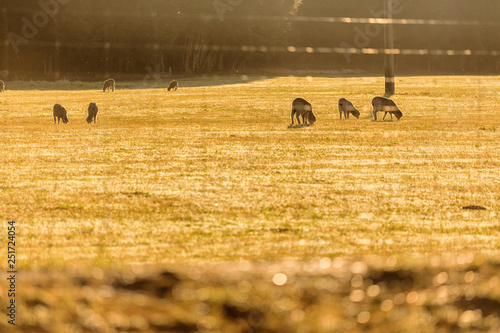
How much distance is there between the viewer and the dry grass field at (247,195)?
207 inches

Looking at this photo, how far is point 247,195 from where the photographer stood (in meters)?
10.6

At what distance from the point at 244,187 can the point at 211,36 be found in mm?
61629

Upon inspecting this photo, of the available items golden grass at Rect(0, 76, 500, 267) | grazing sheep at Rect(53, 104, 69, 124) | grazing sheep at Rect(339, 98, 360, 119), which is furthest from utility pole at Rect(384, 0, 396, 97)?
grazing sheep at Rect(53, 104, 69, 124)

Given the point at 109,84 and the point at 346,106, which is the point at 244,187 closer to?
the point at 346,106

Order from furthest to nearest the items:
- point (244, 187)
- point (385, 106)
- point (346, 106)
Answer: point (346, 106) < point (385, 106) < point (244, 187)

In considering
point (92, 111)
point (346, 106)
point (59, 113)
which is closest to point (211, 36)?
point (346, 106)

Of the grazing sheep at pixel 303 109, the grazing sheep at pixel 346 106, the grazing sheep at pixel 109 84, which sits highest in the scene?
the grazing sheep at pixel 109 84

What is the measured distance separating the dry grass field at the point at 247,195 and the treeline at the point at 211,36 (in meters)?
32.7

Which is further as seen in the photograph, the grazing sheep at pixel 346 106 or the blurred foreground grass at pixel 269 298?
the grazing sheep at pixel 346 106

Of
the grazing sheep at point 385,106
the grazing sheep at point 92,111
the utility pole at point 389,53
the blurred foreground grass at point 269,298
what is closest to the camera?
the blurred foreground grass at point 269,298

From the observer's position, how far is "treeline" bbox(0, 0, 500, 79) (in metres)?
61.9

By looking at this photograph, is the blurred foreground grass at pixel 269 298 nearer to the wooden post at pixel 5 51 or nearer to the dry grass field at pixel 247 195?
the dry grass field at pixel 247 195

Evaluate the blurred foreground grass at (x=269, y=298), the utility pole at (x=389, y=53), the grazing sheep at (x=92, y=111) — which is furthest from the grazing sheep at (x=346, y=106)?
the blurred foreground grass at (x=269, y=298)

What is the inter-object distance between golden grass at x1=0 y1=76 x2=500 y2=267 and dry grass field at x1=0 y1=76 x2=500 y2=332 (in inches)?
1.3
